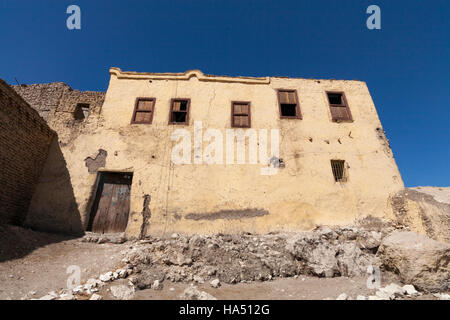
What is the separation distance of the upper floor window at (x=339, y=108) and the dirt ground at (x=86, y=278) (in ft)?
20.8

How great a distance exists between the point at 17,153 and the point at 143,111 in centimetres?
434

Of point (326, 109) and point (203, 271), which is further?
point (326, 109)

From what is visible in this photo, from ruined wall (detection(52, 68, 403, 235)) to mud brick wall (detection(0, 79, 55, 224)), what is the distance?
0.97 meters

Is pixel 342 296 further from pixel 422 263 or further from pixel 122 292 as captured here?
pixel 122 292

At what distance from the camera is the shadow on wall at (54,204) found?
6.83 metres

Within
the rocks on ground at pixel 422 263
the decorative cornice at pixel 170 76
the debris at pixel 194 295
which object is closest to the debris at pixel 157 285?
the debris at pixel 194 295

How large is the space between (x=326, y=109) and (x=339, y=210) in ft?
15.1
